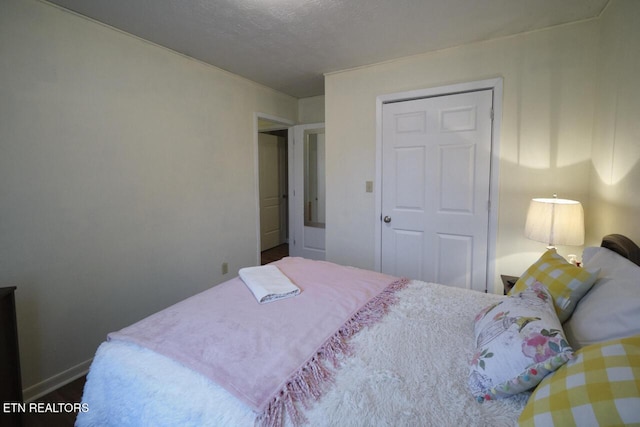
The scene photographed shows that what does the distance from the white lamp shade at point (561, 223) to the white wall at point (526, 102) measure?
18.5 inches

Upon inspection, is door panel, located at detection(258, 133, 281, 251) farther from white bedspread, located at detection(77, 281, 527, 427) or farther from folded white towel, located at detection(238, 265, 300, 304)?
white bedspread, located at detection(77, 281, 527, 427)

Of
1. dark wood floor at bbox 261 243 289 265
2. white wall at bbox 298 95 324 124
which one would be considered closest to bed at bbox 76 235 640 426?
white wall at bbox 298 95 324 124

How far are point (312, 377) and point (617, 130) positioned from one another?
7.05ft

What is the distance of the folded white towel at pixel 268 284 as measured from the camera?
1.56 metres

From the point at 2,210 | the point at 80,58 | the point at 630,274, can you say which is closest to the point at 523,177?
the point at 630,274

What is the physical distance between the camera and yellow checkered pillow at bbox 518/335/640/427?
0.61 metres

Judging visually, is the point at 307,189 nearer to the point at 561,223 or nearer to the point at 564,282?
the point at 561,223

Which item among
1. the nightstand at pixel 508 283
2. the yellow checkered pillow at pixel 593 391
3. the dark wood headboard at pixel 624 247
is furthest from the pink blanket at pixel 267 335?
the dark wood headboard at pixel 624 247

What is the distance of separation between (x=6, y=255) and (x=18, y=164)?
1.75ft

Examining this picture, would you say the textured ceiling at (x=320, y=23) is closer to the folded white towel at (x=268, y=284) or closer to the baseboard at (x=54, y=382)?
the folded white towel at (x=268, y=284)

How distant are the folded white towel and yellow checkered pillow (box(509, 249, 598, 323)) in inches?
44.0

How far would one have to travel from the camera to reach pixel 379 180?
9.66ft

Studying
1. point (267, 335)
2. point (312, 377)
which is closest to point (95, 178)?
point (267, 335)

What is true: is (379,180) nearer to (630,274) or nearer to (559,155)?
(559,155)
